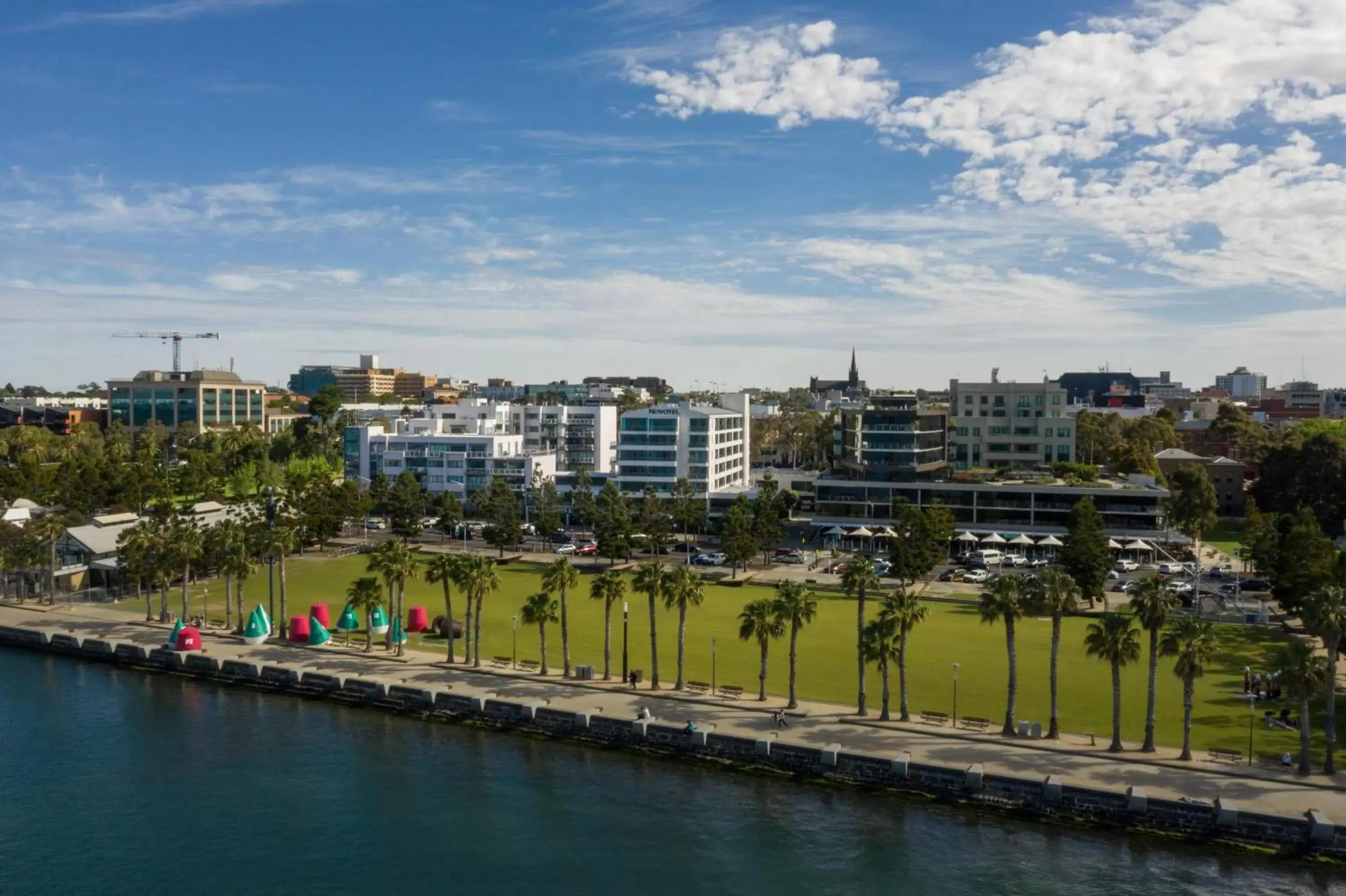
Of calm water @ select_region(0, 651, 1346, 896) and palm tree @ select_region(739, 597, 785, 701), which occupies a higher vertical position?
palm tree @ select_region(739, 597, 785, 701)

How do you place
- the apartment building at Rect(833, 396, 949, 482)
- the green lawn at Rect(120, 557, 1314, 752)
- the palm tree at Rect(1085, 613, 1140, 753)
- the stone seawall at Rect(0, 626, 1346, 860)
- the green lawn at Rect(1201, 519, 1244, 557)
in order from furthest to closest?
1. the apartment building at Rect(833, 396, 949, 482)
2. the green lawn at Rect(1201, 519, 1244, 557)
3. the green lawn at Rect(120, 557, 1314, 752)
4. the palm tree at Rect(1085, 613, 1140, 753)
5. the stone seawall at Rect(0, 626, 1346, 860)

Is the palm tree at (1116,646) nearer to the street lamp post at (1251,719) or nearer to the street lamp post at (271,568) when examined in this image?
the street lamp post at (1251,719)

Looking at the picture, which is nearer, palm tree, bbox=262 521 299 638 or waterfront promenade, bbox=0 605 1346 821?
waterfront promenade, bbox=0 605 1346 821

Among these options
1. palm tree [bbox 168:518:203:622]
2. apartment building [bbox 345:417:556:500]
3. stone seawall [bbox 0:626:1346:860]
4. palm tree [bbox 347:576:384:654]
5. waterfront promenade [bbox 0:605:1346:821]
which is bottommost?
stone seawall [bbox 0:626:1346:860]

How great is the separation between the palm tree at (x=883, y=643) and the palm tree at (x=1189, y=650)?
13.0m

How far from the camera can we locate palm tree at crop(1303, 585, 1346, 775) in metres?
47.7

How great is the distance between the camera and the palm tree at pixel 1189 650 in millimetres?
48750

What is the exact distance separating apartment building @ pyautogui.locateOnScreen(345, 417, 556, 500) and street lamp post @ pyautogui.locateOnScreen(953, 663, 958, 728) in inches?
3697

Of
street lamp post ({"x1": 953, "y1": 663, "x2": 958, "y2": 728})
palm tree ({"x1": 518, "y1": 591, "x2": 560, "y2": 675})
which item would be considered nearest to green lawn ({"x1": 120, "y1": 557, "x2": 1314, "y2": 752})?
street lamp post ({"x1": 953, "y1": 663, "x2": 958, "y2": 728})

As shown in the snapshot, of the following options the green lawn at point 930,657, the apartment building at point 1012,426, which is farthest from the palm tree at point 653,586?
the apartment building at point 1012,426

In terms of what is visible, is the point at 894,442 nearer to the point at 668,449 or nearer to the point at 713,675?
the point at 668,449

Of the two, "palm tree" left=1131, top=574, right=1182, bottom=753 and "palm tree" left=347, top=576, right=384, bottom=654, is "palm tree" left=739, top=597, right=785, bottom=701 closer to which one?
"palm tree" left=1131, top=574, right=1182, bottom=753

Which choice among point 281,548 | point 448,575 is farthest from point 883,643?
point 281,548

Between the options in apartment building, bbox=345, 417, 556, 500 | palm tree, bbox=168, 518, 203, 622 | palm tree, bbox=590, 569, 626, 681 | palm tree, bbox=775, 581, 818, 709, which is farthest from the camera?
apartment building, bbox=345, 417, 556, 500
